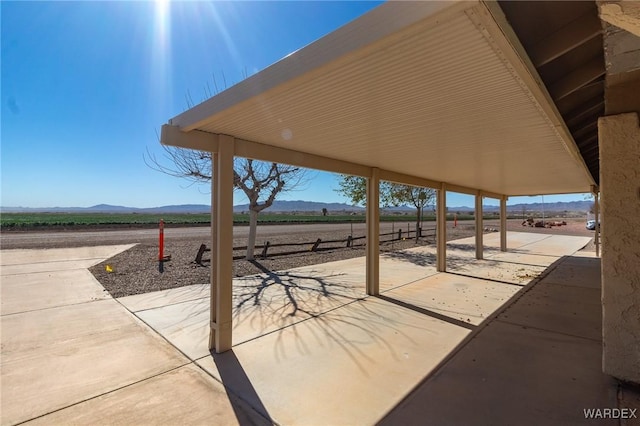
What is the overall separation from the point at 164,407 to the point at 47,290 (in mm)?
5911

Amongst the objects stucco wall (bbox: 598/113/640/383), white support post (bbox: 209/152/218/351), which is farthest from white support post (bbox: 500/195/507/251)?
white support post (bbox: 209/152/218/351)

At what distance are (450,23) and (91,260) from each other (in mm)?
12511

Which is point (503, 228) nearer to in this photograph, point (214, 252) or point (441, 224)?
point (441, 224)

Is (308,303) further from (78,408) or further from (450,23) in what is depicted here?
(450,23)

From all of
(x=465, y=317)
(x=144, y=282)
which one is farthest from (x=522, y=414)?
(x=144, y=282)

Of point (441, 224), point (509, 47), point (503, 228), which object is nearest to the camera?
point (509, 47)

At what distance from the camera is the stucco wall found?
286cm

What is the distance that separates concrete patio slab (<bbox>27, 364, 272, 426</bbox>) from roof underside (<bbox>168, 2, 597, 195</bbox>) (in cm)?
267

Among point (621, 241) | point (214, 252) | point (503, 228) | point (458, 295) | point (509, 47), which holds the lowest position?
point (458, 295)

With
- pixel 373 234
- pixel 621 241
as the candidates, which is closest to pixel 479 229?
pixel 373 234

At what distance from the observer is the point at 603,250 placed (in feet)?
10.1

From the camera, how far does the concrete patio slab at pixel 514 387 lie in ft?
8.43

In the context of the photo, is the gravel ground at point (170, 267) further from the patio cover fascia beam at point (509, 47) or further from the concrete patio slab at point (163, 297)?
the patio cover fascia beam at point (509, 47)

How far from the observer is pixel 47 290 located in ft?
21.7
